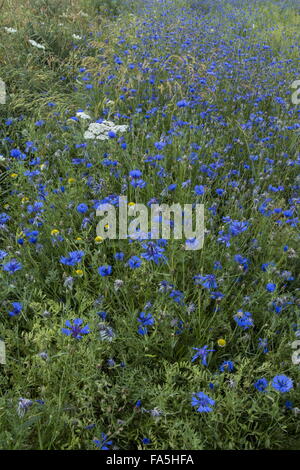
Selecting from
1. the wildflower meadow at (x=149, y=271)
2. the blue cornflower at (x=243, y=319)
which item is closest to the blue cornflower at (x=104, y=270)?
the wildflower meadow at (x=149, y=271)

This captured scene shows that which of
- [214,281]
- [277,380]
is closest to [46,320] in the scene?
[214,281]

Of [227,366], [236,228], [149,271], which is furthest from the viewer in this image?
[236,228]

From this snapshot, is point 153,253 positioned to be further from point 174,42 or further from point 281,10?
point 281,10

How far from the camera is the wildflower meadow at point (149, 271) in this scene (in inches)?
61.7

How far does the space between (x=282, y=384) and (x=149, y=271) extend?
82cm

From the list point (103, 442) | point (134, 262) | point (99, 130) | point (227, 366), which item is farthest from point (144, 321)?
point (99, 130)

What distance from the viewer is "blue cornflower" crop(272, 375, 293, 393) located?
4.90ft

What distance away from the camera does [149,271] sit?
204 centimetres

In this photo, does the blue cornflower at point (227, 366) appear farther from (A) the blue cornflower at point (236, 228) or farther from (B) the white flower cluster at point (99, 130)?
(B) the white flower cluster at point (99, 130)

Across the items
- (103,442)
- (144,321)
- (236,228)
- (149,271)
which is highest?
(236,228)

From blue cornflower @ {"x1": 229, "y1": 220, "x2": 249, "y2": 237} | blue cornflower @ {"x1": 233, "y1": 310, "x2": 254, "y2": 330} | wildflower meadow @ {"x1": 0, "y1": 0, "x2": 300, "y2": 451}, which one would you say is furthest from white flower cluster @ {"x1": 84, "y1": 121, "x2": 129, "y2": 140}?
blue cornflower @ {"x1": 233, "y1": 310, "x2": 254, "y2": 330}

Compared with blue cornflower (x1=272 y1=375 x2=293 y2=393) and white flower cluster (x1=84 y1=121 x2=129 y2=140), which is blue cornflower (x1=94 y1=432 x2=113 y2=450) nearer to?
blue cornflower (x1=272 y1=375 x2=293 y2=393)

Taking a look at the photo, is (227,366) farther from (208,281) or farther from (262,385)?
(208,281)
